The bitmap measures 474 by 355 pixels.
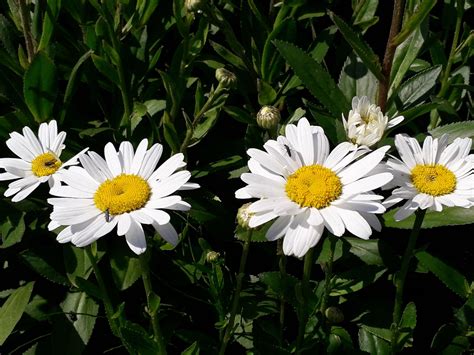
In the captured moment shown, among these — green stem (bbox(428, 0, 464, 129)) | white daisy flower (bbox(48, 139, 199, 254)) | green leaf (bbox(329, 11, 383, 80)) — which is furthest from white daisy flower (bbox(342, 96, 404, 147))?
green stem (bbox(428, 0, 464, 129))

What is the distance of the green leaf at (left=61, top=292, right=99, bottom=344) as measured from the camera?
225 centimetres

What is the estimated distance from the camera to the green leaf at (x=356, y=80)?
238cm

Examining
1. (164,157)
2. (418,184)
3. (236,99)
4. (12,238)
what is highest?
(236,99)

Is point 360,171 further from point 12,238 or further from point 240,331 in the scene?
point 12,238

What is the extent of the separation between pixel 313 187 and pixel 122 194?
48 cm

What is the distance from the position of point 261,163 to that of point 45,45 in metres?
1.14

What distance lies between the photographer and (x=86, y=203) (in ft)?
5.32

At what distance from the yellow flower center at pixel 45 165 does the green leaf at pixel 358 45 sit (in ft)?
3.01

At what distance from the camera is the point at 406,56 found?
7.67 feet

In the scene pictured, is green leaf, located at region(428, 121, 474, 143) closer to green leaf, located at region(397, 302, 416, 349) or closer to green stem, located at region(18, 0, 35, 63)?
green leaf, located at region(397, 302, 416, 349)

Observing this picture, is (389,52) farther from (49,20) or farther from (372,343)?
(49,20)

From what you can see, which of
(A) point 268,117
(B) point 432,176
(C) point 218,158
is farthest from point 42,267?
(B) point 432,176

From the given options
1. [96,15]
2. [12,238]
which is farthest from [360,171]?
[96,15]

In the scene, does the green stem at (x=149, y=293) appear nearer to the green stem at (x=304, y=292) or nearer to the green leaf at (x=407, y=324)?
the green stem at (x=304, y=292)
